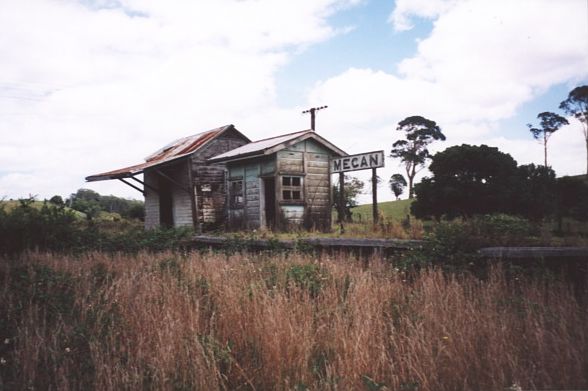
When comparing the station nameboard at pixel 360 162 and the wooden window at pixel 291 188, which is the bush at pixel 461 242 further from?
the wooden window at pixel 291 188

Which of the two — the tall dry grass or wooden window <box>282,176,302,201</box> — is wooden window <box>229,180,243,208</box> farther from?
the tall dry grass

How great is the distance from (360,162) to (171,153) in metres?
11.9

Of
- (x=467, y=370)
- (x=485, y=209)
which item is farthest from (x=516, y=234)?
(x=485, y=209)

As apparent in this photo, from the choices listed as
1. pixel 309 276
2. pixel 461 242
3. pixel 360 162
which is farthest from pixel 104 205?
pixel 461 242

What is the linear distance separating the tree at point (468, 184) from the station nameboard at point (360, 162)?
658 inches

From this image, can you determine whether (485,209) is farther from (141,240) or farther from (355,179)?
(141,240)

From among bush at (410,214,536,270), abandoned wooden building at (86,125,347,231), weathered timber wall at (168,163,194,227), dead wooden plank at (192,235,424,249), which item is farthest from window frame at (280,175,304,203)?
bush at (410,214,536,270)

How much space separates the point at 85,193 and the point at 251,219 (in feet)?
166

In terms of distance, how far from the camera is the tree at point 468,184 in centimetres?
2598

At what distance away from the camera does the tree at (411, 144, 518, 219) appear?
2598cm

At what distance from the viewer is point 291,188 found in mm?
14688

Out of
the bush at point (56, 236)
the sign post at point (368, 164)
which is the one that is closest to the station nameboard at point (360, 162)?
the sign post at point (368, 164)

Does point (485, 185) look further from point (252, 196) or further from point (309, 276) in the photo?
point (309, 276)

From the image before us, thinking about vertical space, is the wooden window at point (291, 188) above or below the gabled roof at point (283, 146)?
below
